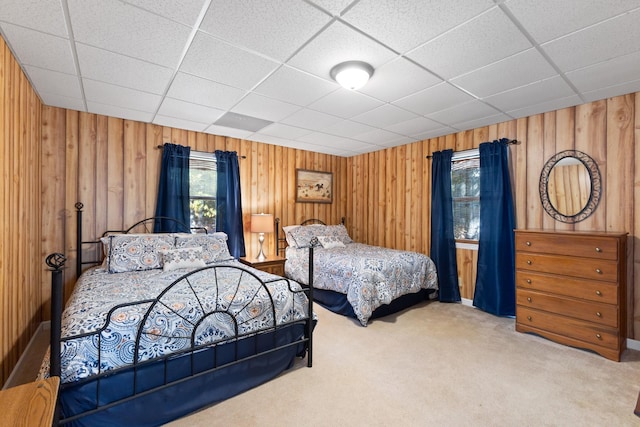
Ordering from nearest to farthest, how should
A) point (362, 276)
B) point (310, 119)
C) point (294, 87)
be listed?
point (294, 87) → point (362, 276) → point (310, 119)

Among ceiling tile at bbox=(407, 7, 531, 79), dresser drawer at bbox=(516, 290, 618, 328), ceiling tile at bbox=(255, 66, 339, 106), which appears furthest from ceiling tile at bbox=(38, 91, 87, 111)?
dresser drawer at bbox=(516, 290, 618, 328)

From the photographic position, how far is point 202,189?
4293 millimetres

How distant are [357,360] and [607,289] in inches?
92.9

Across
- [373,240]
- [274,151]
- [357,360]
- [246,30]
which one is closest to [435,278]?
[373,240]

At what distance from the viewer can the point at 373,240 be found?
5.54 metres

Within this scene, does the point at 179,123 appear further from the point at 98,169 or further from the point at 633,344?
the point at 633,344

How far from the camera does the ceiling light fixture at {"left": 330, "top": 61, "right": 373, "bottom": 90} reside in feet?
7.52

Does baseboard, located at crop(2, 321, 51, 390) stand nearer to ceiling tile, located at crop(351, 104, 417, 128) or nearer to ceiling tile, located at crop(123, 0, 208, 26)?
ceiling tile, located at crop(123, 0, 208, 26)

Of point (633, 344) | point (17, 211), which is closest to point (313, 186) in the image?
point (17, 211)

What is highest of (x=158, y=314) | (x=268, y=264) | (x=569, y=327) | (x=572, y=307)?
(x=158, y=314)

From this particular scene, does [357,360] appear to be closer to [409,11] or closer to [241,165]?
[409,11]

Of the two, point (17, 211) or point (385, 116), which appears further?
point (385, 116)

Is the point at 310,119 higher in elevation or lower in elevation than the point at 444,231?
higher

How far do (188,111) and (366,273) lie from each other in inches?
112
